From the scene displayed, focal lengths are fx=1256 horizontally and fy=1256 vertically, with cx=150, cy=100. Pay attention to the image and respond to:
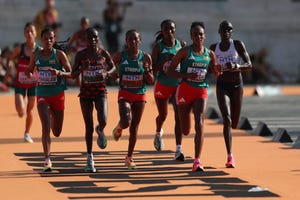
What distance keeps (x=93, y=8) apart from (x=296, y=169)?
2419 cm

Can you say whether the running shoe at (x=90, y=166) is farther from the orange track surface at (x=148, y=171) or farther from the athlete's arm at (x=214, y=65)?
the athlete's arm at (x=214, y=65)

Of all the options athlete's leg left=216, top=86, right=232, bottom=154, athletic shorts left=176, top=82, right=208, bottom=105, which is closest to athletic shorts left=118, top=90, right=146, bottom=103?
athletic shorts left=176, top=82, right=208, bottom=105

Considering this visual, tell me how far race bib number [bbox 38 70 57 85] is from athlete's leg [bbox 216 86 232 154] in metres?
2.37

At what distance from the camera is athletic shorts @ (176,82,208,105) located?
16969 mm

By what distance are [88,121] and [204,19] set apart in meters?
24.8

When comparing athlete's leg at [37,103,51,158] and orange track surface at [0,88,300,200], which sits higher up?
athlete's leg at [37,103,51,158]

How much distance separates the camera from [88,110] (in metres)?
17.0

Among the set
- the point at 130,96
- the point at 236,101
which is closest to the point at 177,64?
the point at 130,96

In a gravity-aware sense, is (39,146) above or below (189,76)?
below

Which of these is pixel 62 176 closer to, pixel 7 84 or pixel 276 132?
pixel 276 132

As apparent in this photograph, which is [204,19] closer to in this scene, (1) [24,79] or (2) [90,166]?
(1) [24,79]

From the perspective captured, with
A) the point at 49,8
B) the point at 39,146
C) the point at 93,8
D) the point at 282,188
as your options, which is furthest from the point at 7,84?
the point at 282,188

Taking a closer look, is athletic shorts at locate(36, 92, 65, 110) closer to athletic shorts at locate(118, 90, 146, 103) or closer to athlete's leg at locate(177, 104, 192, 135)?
athletic shorts at locate(118, 90, 146, 103)

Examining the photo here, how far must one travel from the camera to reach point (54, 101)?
17.3m
